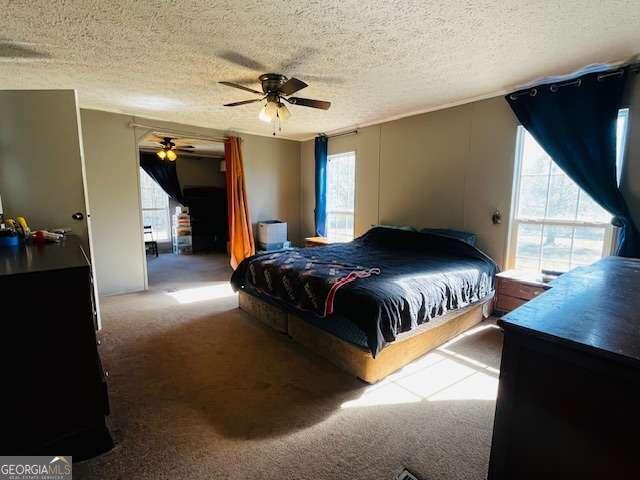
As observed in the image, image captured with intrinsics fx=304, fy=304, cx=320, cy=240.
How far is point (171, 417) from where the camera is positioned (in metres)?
1.81

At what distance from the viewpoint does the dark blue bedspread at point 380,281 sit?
6.73 ft

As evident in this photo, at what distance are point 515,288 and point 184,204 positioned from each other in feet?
24.0

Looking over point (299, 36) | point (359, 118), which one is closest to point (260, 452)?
point (299, 36)

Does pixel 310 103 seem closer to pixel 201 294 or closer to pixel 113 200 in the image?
pixel 201 294

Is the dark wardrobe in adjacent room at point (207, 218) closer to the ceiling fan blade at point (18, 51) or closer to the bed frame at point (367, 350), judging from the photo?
the bed frame at point (367, 350)

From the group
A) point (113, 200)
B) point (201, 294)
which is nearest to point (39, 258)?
point (201, 294)

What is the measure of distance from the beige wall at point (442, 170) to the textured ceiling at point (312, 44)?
0.40 meters

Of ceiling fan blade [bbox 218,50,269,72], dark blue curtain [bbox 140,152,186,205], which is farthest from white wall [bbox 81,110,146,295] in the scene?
dark blue curtain [bbox 140,152,186,205]

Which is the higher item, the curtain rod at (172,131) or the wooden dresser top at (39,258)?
the curtain rod at (172,131)

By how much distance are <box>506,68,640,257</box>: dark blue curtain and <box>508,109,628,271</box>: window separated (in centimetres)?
18

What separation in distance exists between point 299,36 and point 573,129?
2.53m

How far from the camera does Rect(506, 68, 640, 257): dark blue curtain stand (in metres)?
2.52


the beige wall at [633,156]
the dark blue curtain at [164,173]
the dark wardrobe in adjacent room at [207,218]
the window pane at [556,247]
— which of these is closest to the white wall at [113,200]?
the dark wardrobe in adjacent room at [207,218]

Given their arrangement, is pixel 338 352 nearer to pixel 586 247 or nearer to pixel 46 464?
pixel 46 464
